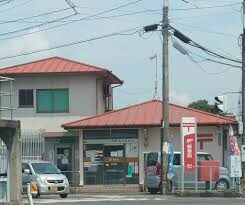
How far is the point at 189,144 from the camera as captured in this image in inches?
1282

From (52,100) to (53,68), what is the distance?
6.66 ft

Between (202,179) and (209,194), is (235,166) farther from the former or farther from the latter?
(209,194)

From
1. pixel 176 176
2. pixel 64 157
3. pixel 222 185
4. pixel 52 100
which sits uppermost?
pixel 52 100

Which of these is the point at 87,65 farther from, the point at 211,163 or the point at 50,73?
the point at 211,163

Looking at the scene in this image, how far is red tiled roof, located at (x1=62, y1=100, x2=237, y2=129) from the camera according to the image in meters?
39.9

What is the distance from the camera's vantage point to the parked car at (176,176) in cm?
3275

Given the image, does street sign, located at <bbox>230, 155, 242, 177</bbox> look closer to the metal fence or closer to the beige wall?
the metal fence

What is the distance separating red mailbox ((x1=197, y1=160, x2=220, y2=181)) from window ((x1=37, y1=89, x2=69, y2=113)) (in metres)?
12.9

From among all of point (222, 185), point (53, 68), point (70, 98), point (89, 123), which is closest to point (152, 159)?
point (222, 185)

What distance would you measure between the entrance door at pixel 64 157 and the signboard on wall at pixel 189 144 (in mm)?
11086

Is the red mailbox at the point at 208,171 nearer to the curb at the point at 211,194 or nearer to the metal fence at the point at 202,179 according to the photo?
the metal fence at the point at 202,179

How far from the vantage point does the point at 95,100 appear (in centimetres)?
4297

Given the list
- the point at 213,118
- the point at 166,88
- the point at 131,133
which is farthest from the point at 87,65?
the point at 166,88

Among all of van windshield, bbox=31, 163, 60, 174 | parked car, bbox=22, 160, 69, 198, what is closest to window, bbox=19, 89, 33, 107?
van windshield, bbox=31, 163, 60, 174
